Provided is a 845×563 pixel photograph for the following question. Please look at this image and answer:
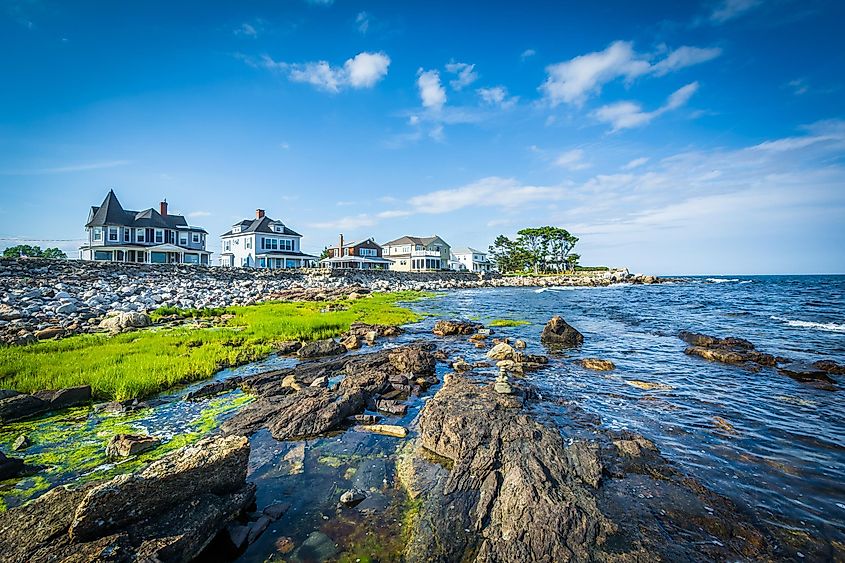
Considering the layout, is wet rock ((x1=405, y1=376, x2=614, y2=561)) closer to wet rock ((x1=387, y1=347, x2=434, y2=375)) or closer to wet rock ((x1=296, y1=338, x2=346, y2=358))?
wet rock ((x1=387, y1=347, x2=434, y2=375))

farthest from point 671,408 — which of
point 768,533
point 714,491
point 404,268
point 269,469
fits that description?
point 404,268

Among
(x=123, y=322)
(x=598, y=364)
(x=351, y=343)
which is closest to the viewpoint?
(x=598, y=364)

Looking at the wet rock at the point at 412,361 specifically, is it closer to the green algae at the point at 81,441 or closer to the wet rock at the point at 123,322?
the green algae at the point at 81,441

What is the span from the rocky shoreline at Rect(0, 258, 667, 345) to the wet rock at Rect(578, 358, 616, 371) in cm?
2186

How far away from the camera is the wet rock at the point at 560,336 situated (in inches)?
757

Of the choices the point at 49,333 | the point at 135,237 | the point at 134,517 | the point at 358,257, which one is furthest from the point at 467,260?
the point at 134,517

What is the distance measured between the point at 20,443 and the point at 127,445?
224cm

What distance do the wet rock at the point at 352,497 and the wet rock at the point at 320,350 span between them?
1011 cm

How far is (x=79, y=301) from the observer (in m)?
24.0

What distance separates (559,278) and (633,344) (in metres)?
85.8

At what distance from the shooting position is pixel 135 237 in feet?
185

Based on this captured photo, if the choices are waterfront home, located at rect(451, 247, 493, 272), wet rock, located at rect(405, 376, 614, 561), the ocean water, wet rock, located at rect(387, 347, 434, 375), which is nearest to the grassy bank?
wet rock, located at rect(387, 347, 434, 375)

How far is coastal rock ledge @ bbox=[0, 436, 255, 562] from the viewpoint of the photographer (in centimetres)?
403

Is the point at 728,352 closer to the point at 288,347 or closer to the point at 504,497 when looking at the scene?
the point at 504,497
